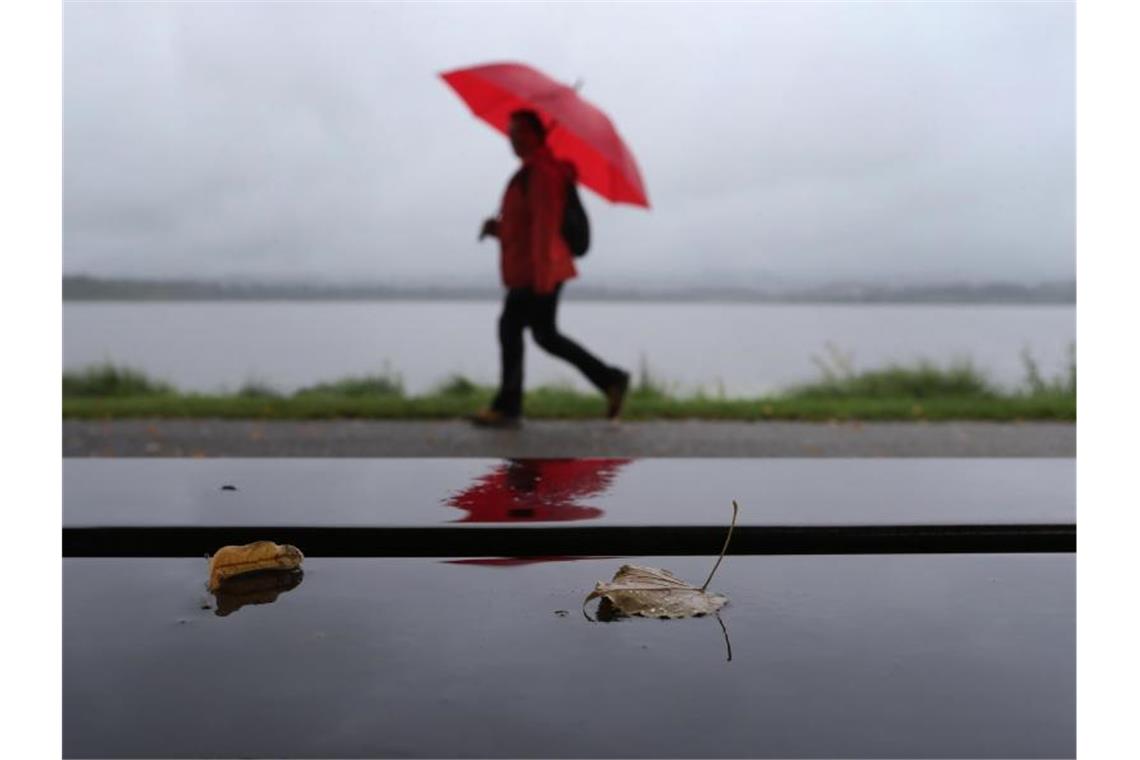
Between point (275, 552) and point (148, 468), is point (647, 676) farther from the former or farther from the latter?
point (148, 468)

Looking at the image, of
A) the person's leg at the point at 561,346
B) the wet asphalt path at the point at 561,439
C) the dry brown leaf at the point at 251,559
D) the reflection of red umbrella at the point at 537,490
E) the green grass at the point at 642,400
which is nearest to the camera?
the dry brown leaf at the point at 251,559

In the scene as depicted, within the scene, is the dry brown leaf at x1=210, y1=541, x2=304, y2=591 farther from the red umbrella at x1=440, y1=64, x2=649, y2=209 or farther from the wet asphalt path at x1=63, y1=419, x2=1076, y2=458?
the red umbrella at x1=440, y1=64, x2=649, y2=209

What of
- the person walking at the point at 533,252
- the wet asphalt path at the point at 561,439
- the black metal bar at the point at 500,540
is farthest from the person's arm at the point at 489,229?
the black metal bar at the point at 500,540

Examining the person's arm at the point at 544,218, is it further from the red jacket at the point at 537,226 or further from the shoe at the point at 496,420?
the shoe at the point at 496,420

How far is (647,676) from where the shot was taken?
1.85m

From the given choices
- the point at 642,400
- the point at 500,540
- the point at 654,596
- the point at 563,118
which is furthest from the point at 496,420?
the point at 654,596

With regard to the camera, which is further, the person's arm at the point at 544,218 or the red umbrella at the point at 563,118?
the person's arm at the point at 544,218

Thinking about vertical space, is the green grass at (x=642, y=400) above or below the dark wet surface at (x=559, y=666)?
above

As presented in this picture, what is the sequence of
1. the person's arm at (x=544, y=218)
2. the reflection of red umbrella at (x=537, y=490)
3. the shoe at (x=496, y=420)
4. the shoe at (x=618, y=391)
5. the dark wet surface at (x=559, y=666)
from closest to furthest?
the dark wet surface at (x=559, y=666), the reflection of red umbrella at (x=537, y=490), the person's arm at (x=544, y=218), the shoe at (x=618, y=391), the shoe at (x=496, y=420)

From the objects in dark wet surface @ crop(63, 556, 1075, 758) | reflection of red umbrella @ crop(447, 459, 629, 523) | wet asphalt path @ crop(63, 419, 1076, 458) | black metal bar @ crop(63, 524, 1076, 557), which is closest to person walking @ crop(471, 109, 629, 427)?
wet asphalt path @ crop(63, 419, 1076, 458)

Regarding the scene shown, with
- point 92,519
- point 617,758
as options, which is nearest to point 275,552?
point 92,519

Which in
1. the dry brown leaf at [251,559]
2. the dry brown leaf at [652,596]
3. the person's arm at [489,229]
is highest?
the person's arm at [489,229]

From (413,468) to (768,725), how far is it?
2035mm

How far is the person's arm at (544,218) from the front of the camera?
7531mm
